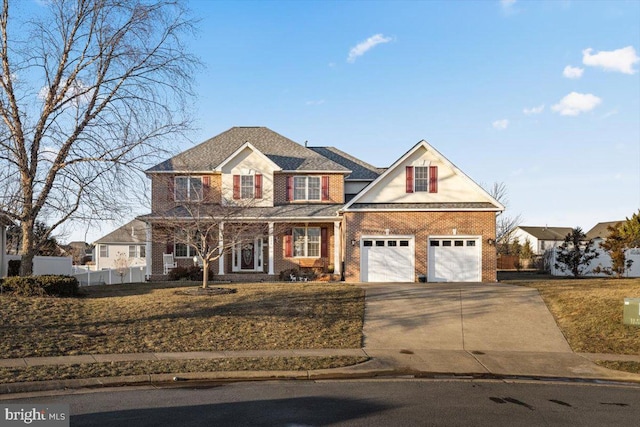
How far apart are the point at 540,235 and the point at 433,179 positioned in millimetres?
61546

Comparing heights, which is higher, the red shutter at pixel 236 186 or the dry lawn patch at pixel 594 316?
the red shutter at pixel 236 186

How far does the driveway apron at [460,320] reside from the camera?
14148 millimetres

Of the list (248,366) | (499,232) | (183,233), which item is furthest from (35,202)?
(499,232)

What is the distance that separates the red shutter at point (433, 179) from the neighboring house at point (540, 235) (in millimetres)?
55348

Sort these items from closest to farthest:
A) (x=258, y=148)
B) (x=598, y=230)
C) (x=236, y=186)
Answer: (x=236, y=186)
(x=258, y=148)
(x=598, y=230)

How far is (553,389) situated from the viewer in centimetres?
991

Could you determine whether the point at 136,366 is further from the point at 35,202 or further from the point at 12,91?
the point at 12,91

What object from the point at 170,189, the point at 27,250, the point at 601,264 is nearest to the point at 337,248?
the point at 170,189

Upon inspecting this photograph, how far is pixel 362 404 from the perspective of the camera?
27.7 ft

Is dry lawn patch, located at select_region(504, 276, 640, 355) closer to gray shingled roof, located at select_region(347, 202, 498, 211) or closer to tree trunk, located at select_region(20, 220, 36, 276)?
gray shingled roof, located at select_region(347, 202, 498, 211)

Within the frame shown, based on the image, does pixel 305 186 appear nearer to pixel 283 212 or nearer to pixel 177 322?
pixel 283 212

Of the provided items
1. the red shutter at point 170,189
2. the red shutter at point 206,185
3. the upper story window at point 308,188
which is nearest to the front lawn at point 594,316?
the upper story window at point 308,188

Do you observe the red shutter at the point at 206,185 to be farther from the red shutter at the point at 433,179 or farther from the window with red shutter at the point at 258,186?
the red shutter at the point at 433,179

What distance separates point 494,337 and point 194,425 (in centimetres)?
998
